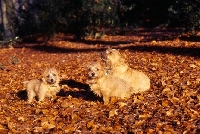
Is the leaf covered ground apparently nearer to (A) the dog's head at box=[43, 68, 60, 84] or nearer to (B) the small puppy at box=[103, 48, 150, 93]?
(B) the small puppy at box=[103, 48, 150, 93]

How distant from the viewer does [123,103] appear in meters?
7.71

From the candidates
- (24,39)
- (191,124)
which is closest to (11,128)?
(191,124)

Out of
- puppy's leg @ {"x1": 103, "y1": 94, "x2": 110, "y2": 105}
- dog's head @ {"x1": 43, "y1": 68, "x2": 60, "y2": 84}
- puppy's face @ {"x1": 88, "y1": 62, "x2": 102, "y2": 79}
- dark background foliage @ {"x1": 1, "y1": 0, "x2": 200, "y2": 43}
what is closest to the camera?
puppy's face @ {"x1": 88, "y1": 62, "x2": 102, "y2": 79}

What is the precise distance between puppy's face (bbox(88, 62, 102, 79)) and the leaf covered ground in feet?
2.24

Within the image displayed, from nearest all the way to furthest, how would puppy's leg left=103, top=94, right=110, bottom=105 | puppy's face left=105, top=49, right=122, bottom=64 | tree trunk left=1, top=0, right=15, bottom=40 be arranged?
puppy's leg left=103, top=94, right=110, bottom=105 → puppy's face left=105, top=49, right=122, bottom=64 → tree trunk left=1, top=0, right=15, bottom=40

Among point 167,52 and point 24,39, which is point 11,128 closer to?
point 167,52

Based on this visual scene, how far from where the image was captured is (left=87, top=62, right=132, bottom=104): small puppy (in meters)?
7.55

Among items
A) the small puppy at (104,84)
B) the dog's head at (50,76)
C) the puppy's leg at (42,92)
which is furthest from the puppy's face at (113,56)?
the puppy's leg at (42,92)

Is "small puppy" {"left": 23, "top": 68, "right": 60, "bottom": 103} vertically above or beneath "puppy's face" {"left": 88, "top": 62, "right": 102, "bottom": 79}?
beneath

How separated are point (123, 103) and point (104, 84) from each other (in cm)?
56

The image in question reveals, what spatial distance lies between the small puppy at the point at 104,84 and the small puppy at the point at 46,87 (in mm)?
1361

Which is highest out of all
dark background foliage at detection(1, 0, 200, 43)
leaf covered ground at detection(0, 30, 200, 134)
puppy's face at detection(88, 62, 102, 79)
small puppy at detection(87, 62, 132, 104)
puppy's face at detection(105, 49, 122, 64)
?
dark background foliage at detection(1, 0, 200, 43)

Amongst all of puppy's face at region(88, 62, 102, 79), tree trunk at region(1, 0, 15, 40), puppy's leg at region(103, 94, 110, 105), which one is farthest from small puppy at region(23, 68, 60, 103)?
tree trunk at region(1, 0, 15, 40)

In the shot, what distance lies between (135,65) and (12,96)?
402cm
